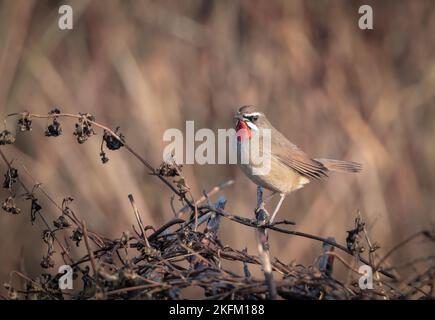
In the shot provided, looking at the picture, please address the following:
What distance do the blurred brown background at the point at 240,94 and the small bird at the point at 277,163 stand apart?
208cm

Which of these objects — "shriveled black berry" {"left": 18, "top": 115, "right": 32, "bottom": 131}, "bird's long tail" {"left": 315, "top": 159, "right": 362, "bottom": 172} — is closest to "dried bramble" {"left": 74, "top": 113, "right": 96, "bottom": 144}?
"shriveled black berry" {"left": 18, "top": 115, "right": 32, "bottom": 131}

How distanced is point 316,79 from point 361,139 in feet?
2.97

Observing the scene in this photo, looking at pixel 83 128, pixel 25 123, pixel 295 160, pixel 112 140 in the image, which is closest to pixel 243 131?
pixel 295 160

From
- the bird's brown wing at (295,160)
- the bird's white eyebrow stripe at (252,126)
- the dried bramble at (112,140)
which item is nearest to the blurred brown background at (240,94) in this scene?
the bird's brown wing at (295,160)

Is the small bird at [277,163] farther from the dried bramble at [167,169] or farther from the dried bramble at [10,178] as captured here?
the dried bramble at [10,178]

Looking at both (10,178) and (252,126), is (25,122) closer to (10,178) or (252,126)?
(10,178)

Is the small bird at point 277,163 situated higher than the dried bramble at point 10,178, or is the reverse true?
the small bird at point 277,163

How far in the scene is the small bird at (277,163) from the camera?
5.60 meters

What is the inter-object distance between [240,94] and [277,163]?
2.50m

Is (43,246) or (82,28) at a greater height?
(82,28)

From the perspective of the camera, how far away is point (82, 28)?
26.9ft
